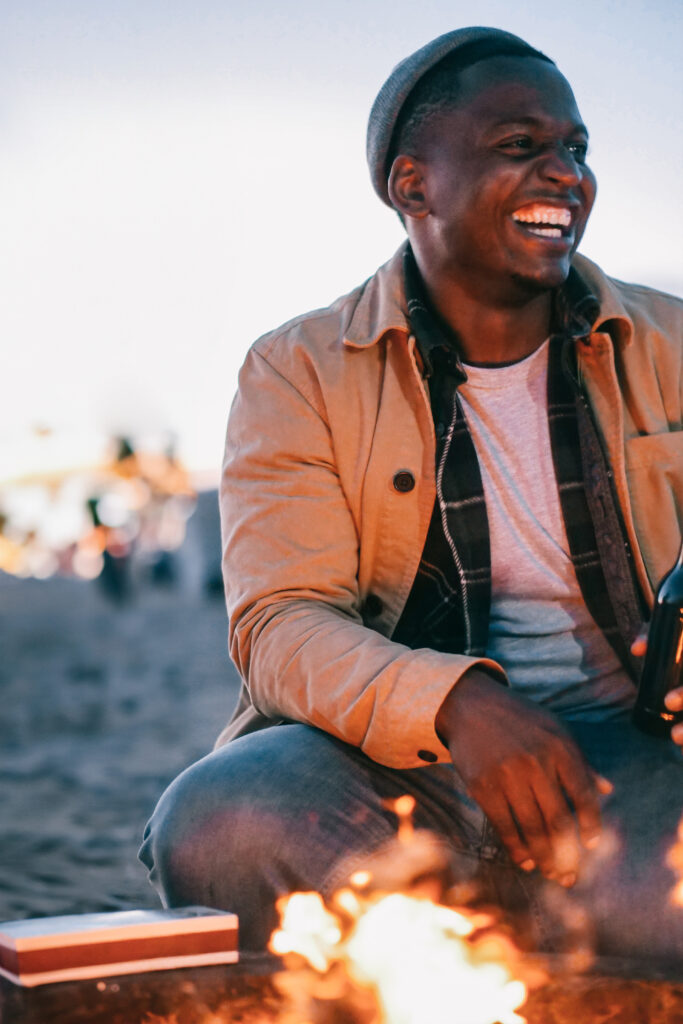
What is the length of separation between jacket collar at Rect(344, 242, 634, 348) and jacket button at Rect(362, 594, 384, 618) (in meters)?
→ 0.63

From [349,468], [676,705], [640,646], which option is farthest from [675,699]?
[349,468]

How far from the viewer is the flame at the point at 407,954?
5.82 ft

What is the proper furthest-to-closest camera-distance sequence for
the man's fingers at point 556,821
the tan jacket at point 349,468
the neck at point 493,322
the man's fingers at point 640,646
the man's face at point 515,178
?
the neck at point 493,322 < the man's face at point 515,178 < the tan jacket at point 349,468 < the man's fingers at point 640,646 < the man's fingers at point 556,821

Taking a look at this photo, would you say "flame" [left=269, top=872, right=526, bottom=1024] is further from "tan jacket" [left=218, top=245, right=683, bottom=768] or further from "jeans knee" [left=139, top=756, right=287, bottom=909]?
"tan jacket" [left=218, top=245, right=683, bottom=768]

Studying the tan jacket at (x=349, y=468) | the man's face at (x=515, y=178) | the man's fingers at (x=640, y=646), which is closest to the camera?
the man's fingers at (x=640, y=646)

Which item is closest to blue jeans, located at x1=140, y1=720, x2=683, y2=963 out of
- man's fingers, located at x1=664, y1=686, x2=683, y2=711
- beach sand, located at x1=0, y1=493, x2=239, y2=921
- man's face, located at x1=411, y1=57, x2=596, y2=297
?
man's fingers, located at x1=664, y1=686, x2=683, y2=711

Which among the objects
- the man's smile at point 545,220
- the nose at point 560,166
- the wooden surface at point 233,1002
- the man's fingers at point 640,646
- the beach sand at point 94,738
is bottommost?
the beach sand at point 94,738

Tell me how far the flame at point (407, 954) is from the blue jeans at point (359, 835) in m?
0.07

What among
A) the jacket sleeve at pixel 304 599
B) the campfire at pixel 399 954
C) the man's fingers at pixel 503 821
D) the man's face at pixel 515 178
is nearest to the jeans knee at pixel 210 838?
the campfire at pixel 399 954

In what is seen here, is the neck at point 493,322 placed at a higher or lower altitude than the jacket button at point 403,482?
higher

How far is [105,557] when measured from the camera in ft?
92.5

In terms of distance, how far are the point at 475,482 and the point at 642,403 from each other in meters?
0.47

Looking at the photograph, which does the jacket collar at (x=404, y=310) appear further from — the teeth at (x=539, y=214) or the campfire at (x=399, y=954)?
the campfire at (x=399, y=954)

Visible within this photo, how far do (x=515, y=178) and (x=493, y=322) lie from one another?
0.37 metres
